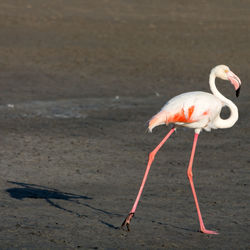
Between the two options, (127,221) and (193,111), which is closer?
(127,221)

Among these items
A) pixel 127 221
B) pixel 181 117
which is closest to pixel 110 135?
pixel 181 117

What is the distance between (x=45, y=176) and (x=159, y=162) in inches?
63.2

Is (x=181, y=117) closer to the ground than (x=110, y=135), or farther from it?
farther from it

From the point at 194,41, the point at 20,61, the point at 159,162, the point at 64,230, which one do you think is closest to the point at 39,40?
the point at 20,61

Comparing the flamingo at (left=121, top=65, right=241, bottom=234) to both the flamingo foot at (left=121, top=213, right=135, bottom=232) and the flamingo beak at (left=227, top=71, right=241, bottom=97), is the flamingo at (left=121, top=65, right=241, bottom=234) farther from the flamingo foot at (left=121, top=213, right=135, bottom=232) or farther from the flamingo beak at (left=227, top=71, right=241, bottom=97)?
the flamingo foot at (left=121, top=213, right=135, bottom=232)

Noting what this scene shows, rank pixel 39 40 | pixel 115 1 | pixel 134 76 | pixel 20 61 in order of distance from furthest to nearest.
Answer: pixel 115 1
pixel 39 40
pixel 20 61
pixel 134 76

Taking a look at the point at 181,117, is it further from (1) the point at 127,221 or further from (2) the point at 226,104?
(1) the point at 127,221

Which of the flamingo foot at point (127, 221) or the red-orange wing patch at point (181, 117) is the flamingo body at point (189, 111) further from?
the flamingo foot at point (127, 221)

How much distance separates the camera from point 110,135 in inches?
437

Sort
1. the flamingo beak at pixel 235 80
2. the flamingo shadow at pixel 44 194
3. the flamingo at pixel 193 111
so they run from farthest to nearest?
the flamingo shadow at pixel 44 194 → the flamingo beak at pixel 235 80 → the flamingo at pixel 193 111

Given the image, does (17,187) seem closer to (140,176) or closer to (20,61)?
(140,176)

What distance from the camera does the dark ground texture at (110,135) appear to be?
22.2 ft

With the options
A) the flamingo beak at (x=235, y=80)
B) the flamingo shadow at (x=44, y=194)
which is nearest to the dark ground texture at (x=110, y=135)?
the flamingo shadow at (x=44, y=194)

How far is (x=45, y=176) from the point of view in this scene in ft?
28.9
